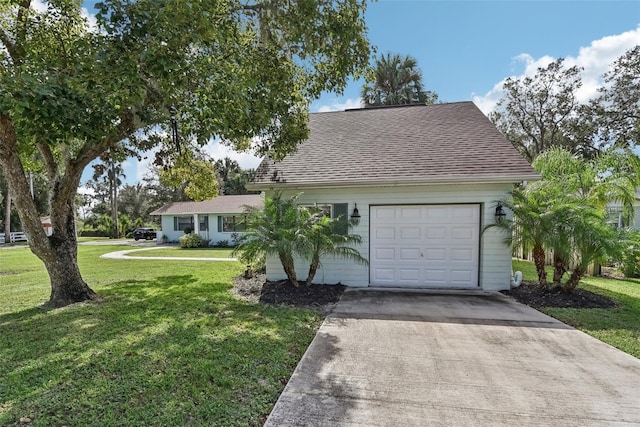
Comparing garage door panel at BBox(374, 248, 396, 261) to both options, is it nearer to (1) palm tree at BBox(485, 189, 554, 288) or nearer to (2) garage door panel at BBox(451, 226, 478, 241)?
(2) garage door panel at BBox(451, 226, 478, 241)

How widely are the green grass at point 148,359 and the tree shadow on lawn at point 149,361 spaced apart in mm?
12

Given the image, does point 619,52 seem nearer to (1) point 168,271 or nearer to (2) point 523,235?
(2) point 523,235

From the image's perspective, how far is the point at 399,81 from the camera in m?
19.8

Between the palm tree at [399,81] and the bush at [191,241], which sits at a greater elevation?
the palm tree at [399,81]

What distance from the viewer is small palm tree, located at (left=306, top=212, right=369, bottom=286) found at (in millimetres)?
7164

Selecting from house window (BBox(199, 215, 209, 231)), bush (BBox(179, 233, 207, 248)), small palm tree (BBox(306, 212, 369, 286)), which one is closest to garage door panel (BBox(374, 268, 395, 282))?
small palm tree (BBox(306, 212, 369, 286))

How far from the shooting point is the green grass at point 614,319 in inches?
183

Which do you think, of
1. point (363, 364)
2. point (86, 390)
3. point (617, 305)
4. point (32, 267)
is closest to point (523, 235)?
point (617, 305)

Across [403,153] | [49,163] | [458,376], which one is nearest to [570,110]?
[403,153]

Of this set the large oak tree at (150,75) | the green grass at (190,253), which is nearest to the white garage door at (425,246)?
the large oak tree at (150,75)

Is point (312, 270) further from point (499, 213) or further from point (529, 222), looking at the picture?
point (529, 222)

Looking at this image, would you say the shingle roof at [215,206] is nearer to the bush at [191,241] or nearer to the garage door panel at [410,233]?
the bush at [191,241]

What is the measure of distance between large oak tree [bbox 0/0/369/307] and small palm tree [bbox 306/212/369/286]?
1.93 meters

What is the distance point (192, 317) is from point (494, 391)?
4.77 metres
